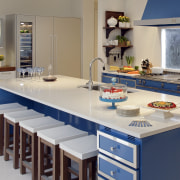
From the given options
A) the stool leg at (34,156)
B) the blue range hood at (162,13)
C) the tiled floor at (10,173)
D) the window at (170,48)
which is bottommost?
the tiled floor at (10,173)

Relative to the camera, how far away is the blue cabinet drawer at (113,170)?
2.46 metres

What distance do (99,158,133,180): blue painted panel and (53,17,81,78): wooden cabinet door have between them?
508 cm

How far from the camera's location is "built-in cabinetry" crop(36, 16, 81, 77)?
7.30m

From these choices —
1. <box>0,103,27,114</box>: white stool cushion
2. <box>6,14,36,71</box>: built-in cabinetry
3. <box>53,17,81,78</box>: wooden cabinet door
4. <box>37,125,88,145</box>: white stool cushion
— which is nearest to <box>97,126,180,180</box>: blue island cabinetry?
<box>37,125,88,145</box>: white stool cushion

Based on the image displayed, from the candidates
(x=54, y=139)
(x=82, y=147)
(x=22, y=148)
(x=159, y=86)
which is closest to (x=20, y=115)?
(x=22, y=148)

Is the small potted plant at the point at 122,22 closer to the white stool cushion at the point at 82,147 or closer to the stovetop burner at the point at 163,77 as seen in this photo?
the stovetop burner at the point at 163,77

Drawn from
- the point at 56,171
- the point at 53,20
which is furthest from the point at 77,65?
the point at 56,171

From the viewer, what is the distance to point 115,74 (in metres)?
6.42

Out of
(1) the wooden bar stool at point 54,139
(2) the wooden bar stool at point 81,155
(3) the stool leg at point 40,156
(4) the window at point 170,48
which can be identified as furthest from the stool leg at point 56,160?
(4) the window at point 170,48

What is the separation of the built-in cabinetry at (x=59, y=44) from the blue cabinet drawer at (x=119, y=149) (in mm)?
4885

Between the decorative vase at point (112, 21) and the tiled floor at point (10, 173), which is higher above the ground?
the decorative vase at point (112, 21)

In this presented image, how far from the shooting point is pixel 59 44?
300 inches

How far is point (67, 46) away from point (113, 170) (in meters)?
5.45

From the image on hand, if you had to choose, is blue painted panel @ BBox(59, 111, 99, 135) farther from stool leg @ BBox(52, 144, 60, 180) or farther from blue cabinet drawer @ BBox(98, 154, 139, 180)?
blue cabinet drawer @ BBox(98, 154, 139, 180)
